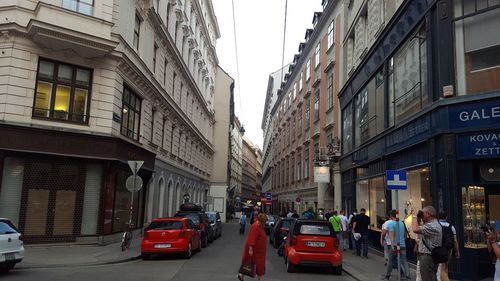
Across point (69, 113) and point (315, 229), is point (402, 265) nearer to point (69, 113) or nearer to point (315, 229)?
point (315, 229)

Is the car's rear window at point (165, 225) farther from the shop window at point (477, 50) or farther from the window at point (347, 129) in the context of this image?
the window at point (347, 129)

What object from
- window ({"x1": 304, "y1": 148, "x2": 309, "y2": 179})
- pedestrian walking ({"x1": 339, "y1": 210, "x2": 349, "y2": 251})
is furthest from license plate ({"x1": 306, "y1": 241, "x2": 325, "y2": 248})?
window ({"x1": 304, "y1": 148, "x2": 309, "y2": 179})

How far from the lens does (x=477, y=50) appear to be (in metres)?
12.3

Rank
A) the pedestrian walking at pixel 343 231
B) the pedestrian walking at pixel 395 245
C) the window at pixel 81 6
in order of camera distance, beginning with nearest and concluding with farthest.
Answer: the pedestrian walking at pixel 395 245 < the window at pixel 81 6 < the pedestrian walking at pixel 343 231

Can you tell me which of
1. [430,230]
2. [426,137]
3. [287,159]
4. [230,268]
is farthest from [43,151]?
[287,159]

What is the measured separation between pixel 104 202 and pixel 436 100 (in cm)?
1332

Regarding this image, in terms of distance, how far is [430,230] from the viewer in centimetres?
738

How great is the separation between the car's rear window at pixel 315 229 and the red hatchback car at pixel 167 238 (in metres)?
4.61

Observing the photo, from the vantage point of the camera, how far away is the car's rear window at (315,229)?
44.3 ft

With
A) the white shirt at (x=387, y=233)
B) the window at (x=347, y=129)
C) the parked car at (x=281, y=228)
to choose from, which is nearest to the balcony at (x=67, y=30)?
the parked car at (x=281, y=228)

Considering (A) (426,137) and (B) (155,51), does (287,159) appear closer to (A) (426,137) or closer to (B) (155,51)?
(B) (155,51)

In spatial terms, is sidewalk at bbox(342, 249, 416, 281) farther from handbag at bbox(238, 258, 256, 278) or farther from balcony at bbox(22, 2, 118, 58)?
balcony at bbox(22, 2, 118, 58)

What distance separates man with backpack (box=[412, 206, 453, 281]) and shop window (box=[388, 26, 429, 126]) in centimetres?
727

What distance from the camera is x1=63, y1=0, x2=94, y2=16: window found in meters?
18.5
